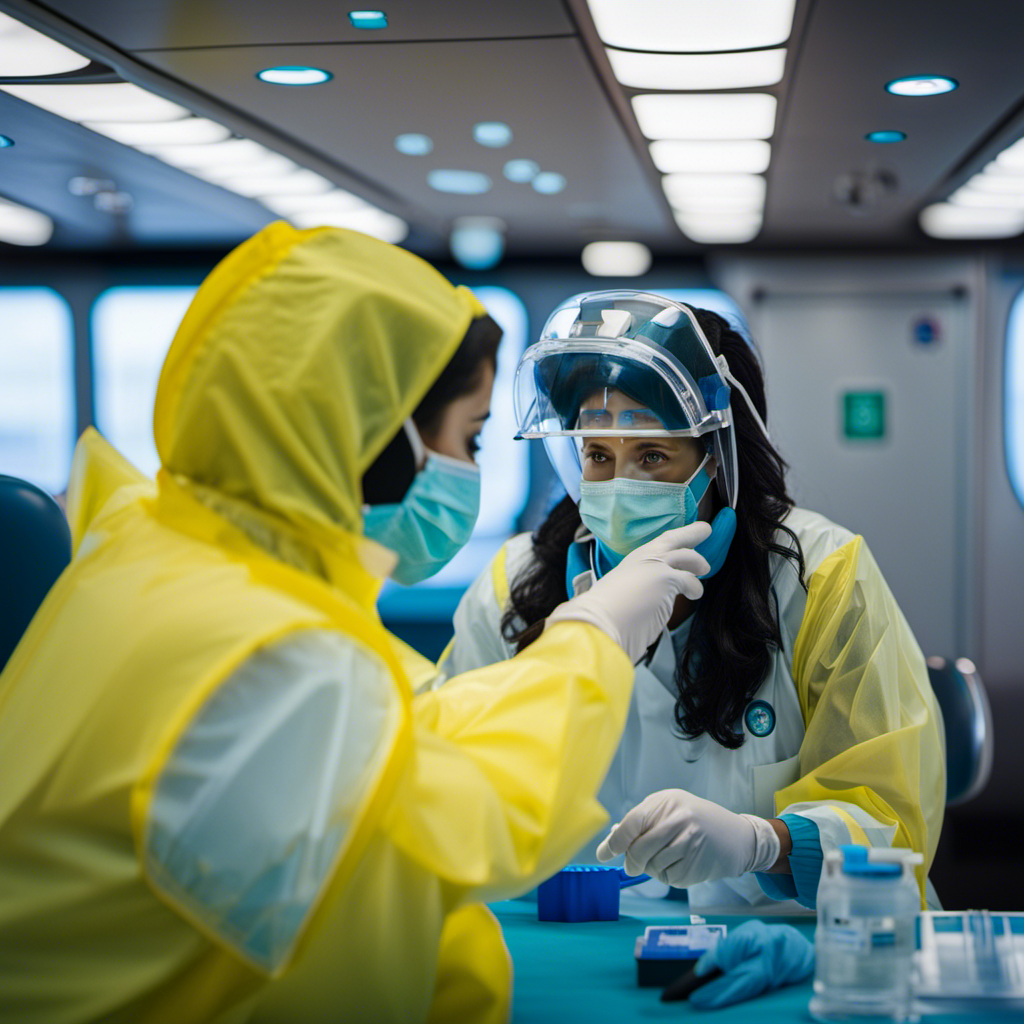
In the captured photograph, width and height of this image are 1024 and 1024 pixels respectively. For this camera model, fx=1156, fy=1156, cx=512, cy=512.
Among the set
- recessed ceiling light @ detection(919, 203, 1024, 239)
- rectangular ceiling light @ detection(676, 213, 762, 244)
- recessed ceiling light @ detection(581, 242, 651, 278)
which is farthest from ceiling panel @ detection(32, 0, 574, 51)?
recessed ceiling light @ detection(581, 242, 651, 278)

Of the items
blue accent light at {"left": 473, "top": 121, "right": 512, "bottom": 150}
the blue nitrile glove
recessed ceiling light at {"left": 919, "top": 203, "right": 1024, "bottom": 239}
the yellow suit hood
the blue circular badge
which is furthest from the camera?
recessed ceiling light at {"left": 919, "top": 203, "right": 1024, "bottom": 239}

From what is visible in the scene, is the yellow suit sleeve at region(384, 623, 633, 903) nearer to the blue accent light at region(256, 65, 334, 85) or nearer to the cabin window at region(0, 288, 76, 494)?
the blue accent light at region(256, 65, 334, 85)

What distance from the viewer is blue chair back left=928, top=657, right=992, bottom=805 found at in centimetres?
257

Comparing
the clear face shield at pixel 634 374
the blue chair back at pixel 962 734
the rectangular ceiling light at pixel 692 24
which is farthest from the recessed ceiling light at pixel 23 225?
the blue chair back at pixel 962 734

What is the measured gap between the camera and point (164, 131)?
3.53 m

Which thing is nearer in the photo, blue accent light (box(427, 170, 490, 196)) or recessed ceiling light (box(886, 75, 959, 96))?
recessed ceiling light (box(886, 75, 959, 96))

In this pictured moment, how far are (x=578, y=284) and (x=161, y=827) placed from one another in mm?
5074

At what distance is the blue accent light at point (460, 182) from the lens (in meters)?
4.05

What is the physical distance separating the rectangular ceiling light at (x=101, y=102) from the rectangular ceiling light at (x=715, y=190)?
5.79 feet

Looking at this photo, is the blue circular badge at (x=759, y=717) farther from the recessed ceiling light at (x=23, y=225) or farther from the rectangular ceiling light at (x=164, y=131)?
the recessed ceiling light at (x=23, y=225)

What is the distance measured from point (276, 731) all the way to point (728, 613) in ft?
3.77

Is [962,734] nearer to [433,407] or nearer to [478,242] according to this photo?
[433,407]

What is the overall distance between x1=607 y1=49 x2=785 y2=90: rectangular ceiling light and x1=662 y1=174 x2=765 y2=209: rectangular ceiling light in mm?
1059

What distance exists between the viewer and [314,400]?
1.14m
